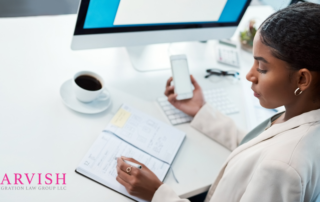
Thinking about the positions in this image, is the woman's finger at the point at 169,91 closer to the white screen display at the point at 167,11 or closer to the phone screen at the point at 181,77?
the phone screen at the point at 181,77

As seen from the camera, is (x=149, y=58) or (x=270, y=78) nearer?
(x=270, y=78)

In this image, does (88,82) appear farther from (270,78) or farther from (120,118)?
(270,78)

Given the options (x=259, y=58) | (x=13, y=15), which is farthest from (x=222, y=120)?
(x=13, y=15)

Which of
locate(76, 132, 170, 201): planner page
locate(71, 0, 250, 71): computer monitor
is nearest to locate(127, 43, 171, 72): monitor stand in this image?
locate(71, 0, 250, 71): computer monitor

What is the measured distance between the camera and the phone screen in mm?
908

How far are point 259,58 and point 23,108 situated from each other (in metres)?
0.60

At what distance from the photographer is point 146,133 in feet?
2.57

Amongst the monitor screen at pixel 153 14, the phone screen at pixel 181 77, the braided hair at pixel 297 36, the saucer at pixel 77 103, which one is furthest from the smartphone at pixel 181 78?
the braided hair at pixel 297 36

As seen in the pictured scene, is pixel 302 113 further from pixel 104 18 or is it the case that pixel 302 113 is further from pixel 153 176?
pixel 104 18

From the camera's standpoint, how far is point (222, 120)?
0.89 m

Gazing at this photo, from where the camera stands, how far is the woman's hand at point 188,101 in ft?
2.89

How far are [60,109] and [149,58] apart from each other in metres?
0.40

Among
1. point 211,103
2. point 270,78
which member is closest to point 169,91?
point 211,103

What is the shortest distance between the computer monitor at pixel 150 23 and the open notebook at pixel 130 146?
22 cm
